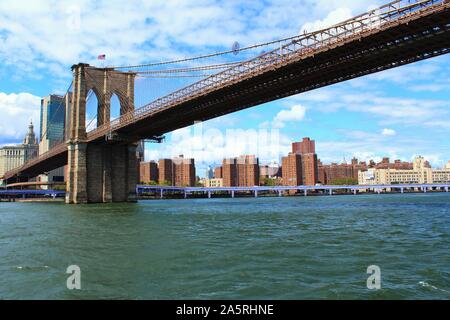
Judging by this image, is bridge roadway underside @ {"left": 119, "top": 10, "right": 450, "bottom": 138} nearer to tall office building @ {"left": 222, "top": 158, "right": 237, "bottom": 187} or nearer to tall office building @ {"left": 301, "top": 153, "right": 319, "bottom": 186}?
tall office building @ {"left": 222, "top": 158, "right": 237, "bottom": 187}

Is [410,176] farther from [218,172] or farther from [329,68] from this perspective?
[329,68]

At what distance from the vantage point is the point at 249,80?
32.1 metres

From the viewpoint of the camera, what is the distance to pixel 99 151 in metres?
51.7

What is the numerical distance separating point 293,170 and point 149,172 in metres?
57.9

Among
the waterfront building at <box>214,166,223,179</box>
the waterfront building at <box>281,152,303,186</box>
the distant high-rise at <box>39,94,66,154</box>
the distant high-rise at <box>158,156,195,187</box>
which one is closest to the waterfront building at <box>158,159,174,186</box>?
the distant high-rise at <box>158,156,195,187</box>

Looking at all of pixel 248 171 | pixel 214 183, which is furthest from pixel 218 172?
pixel 248 171

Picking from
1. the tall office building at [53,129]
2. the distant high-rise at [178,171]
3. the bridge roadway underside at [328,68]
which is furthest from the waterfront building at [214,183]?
the bridge roadway underside at [328,68]

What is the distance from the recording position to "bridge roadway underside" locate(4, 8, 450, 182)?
23547 millimetres

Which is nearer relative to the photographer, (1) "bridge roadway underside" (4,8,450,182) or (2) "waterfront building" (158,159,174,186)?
(1) "bridge roadway underside" (4,8,450,182)

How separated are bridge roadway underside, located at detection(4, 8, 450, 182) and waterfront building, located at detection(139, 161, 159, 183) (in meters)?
118

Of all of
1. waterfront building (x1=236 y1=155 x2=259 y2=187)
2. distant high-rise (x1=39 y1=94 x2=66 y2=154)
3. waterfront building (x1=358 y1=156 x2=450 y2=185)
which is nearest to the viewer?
distant high-rise (x1=39 y1=94 x2=66 y2=154)
